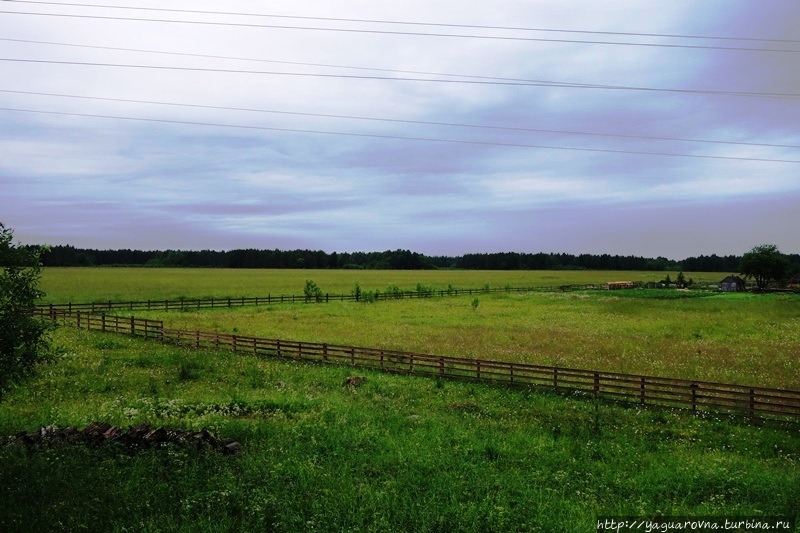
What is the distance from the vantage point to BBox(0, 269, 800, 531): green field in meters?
10.9

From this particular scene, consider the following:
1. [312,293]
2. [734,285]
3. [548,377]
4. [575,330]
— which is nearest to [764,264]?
[734,285]

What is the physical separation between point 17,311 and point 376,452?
9987 mm

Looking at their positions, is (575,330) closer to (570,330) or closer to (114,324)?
(570,330)

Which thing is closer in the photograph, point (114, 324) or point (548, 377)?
point (548, 377)

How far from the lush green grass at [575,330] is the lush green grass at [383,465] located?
380 inches

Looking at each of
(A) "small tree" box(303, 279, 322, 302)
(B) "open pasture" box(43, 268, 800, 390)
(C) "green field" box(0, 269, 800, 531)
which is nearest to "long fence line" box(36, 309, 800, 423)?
(C) "green field" box(0, 269, 800, 531)

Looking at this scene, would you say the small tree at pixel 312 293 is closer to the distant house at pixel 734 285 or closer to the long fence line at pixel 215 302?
the long fence line at pixel 215 302

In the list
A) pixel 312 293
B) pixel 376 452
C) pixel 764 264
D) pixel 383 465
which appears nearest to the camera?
pixel 383 465

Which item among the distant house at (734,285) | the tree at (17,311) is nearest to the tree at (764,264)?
the distant house at (734,285)

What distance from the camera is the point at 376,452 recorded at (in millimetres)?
14578

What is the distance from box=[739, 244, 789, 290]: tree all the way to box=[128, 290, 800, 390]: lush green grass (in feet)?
111

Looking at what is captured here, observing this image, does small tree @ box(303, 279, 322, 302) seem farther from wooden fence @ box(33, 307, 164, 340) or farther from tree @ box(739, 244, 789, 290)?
tree @ box(739, 244, 789, 290)

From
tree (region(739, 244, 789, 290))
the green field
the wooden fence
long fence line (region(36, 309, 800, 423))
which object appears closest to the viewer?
the green field

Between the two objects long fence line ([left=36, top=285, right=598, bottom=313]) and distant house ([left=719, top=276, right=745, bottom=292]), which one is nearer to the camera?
long fence line ([left=36, top=285, right=598, bottom=313])
